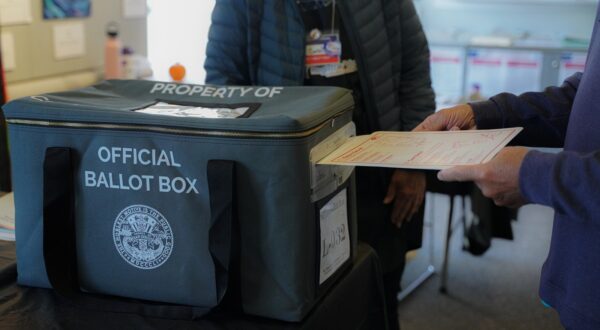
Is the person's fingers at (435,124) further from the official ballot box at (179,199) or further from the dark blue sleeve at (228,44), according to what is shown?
the dark blue sleeve at (228,44)

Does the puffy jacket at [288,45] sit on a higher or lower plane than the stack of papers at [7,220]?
higher

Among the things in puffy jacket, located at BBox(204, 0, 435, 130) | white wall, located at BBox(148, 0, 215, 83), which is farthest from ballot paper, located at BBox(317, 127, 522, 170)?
white wall, located at BBox(148, 0, 215, 83)

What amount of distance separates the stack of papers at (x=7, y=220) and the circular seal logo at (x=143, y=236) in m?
0.35


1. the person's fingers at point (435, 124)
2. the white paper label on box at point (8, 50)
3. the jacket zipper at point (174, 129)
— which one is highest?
the white paper label on box at point (8, 50)

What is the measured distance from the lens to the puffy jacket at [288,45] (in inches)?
60.9

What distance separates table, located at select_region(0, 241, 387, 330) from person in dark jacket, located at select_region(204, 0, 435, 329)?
0.63m

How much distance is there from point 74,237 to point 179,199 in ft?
0.58

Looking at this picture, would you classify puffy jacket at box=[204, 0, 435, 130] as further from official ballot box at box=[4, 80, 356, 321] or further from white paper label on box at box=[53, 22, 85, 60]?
white paper label on box at box=[53, 22, 85, 60]

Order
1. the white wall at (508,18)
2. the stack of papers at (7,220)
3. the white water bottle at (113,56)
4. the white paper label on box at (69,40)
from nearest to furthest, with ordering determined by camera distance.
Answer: the stack of papers at (7,220), the white paper label on box at (69,40), the white water bottle at (113,56), the white wall at (508,18)

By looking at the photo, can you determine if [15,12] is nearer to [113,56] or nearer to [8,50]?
[8,50]

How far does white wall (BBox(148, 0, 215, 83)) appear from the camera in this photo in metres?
2.75

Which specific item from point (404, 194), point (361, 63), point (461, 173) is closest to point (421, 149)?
point (461, 173)

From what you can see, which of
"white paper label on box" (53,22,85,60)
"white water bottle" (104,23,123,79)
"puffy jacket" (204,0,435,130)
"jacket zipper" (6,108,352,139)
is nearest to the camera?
"jacket zipper" (6,108,352,139)

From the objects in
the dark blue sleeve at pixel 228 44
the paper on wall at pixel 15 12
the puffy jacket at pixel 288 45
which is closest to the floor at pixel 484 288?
the puffy jacket at pixel 288 45
